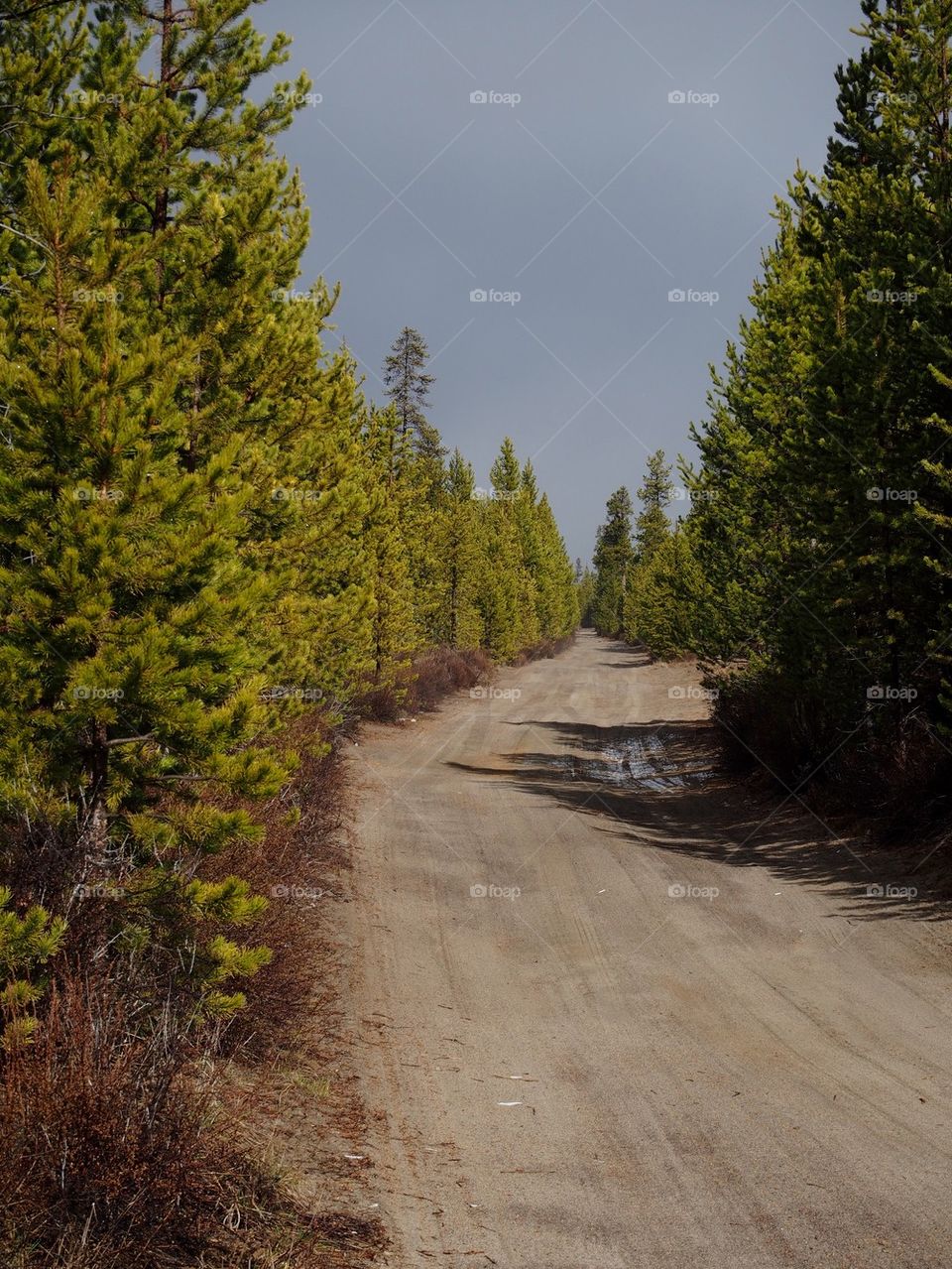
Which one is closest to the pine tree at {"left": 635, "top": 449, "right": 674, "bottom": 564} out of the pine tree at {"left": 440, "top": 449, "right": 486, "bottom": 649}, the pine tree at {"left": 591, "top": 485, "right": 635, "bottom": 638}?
the pine tree at {"left": 591, "top": 485, "right": 635, "bottom": 638}

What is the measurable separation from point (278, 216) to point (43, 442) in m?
4.46

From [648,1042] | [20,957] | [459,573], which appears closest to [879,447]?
[648,1042]

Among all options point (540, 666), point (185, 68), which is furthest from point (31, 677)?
point (540, 666)

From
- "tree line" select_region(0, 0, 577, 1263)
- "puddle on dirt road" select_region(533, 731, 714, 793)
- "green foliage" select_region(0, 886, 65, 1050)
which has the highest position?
"tree line" select_region(0, 0, 577, 1263)

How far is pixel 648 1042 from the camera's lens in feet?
21.7

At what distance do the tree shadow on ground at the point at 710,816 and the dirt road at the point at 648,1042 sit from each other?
78 mm

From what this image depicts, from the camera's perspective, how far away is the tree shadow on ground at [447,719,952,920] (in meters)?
10.2

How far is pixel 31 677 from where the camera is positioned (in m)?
4.62

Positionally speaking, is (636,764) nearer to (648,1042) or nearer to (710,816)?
(710,816)

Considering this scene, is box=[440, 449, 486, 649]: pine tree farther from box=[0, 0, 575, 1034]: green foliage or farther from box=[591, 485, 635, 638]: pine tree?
box=[591, 485, 635, 638]: pine tree

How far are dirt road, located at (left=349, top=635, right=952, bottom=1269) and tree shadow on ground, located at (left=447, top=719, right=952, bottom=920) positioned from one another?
8cm

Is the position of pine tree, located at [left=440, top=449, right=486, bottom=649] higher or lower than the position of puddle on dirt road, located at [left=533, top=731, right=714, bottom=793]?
higher

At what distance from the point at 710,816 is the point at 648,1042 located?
8.55 meters

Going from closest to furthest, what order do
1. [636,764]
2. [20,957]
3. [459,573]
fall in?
[20,957] → [636,764] → [459,573]
